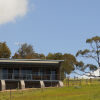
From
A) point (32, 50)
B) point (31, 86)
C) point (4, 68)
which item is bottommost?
point (31, 86)

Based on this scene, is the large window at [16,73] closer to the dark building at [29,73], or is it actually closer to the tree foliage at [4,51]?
the dark building at [29,73]

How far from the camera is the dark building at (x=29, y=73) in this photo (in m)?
42.7

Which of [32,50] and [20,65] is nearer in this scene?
[20,65]

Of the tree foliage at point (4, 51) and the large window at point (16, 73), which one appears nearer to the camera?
the large window at point (16, 73)

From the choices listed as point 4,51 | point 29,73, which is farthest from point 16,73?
point 4,51

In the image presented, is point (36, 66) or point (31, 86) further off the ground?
point (36, 66)

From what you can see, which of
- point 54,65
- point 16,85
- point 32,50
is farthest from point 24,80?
point 32,50

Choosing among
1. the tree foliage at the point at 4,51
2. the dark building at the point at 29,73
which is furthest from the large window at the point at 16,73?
the tree foliage at the point at 4,51

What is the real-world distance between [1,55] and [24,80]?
97.7 feet

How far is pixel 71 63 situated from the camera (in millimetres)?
72562

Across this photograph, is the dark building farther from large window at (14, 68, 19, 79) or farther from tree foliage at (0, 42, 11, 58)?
tree foliage at (0, 42, 11, 58)

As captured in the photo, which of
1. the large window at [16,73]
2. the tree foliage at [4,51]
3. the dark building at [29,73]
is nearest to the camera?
the dark building at [29,73]

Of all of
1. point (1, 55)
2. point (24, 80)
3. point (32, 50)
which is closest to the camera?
point (24, 80)

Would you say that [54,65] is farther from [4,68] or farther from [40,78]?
[4,68]
